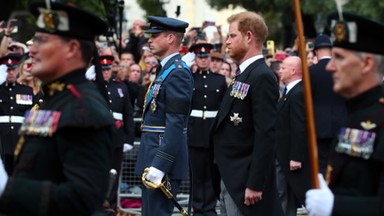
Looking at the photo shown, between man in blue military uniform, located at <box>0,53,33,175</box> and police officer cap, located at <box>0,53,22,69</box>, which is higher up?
police officer cap, located at <box>0,53,22,69</box>

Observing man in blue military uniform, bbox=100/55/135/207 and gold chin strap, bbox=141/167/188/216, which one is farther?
man in blue military uniform, bbox=100/55/135/207

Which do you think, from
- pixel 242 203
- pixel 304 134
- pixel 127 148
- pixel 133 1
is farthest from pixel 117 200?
pixel 133 1

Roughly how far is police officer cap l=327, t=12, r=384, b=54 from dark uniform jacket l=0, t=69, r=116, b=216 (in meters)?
1.26

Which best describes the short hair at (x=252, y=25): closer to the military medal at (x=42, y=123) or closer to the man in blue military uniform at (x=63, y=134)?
the man in blue military uniform at (x=63, y=134)

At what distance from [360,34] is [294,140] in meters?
4.92

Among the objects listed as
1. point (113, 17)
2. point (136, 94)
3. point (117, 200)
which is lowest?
point (117, 200)

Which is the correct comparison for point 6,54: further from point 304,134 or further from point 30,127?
point 30,127

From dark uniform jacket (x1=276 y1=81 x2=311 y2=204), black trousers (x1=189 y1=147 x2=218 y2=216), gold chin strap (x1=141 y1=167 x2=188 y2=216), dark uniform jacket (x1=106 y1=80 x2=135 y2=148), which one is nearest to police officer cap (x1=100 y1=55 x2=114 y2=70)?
dark uniform jacket (x1=106 y1=80 x2=135 y2=148)

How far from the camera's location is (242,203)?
293 inches

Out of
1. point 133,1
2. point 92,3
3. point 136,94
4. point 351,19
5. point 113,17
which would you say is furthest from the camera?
point 133,1

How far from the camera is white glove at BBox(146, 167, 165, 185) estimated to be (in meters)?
7.90

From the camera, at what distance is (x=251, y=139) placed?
746 cm

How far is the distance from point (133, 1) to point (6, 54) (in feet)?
64.2

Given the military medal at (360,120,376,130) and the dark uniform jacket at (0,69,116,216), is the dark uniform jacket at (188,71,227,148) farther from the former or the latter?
the dark uniform jacket at (0,69,116,216)
